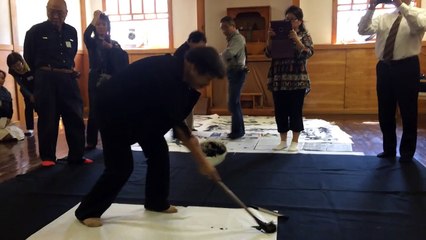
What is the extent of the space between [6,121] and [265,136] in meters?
2.69

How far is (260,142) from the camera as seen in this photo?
3.82 metres

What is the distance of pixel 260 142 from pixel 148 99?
7.68 ft

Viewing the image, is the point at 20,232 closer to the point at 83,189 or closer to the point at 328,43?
the point at 83,189

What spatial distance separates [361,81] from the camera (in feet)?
18.9

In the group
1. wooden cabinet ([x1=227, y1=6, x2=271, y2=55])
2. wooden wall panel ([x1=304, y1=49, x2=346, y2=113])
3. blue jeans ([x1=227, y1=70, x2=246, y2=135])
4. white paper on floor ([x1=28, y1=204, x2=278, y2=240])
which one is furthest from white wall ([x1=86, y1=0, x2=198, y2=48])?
white paper on floor ([x1=28, y1=204, x2=278, y2=240])

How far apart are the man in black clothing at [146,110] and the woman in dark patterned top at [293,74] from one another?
1.60m

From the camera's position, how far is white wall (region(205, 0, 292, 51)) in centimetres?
604

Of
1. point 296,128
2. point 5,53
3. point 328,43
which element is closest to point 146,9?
point 5,53

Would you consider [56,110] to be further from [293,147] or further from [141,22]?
[141,22]

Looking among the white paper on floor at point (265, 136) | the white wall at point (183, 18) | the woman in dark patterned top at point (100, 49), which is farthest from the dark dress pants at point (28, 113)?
the white wall at point (183, 18)

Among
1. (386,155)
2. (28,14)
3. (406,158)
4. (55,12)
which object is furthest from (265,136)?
(28,14)

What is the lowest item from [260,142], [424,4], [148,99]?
[260,142]

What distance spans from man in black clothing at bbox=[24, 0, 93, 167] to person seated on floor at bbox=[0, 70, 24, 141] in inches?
52.1

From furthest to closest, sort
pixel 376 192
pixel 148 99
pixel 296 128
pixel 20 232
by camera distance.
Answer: pixel 296 128 < pixel 376 192 < pixel 20 232 < pixel 148 99
